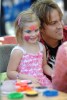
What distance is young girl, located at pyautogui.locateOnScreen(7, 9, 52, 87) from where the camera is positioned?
1.95 m

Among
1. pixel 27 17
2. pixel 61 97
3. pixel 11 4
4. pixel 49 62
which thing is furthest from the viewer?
pixel 11 4

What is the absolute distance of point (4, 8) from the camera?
6125mm

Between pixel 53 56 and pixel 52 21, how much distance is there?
0.22 m

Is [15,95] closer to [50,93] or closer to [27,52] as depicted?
[50,93]

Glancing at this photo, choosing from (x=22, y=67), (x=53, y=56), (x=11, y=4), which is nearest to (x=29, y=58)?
(x=22, y=67)

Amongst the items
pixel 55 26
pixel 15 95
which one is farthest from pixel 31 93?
pixel 55 26

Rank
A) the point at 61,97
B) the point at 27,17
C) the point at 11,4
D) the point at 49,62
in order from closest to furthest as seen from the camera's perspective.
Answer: the point at 61,97 < the point at 27,17 < the point at 49,62 < the point at 11,4

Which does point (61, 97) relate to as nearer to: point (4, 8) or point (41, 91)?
point (41, 91)

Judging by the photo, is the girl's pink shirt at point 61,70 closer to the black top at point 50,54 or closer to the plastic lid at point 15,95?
the plastic lid at point 15,95

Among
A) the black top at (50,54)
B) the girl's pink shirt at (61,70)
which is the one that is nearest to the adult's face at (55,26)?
the black top at (50,54)

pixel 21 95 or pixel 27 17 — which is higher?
pixel 27 17

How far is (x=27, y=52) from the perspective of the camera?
201cm

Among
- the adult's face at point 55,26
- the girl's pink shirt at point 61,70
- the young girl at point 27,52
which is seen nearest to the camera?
the girl's pink shirt at point 61,70

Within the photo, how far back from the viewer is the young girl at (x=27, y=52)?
6.39ft
